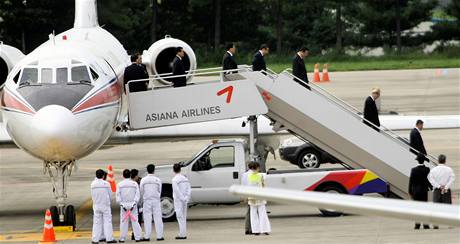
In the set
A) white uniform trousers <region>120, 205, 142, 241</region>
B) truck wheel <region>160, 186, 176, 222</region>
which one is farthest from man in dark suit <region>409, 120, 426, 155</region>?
white uniform trousers <region>120, 205, 142, 241</region>

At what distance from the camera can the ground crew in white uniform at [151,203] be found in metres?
18.0

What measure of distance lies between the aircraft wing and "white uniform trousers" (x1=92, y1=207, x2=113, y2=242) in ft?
37.6

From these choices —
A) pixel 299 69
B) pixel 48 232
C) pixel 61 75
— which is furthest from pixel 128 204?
pixel 299 69

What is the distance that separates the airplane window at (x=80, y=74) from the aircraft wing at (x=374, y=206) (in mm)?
13322

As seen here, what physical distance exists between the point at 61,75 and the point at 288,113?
4.40 metres

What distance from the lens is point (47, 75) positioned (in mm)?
19422

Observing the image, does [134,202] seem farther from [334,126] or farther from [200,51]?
[200,51]

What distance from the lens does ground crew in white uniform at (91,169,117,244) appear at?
1781cm

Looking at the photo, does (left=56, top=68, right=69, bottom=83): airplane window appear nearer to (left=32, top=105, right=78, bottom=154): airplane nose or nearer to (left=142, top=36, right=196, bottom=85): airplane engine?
(left=32, top=105, right=78, bottom=154): airplane nose

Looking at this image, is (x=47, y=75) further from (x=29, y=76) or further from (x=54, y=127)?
(x=54, y=127)

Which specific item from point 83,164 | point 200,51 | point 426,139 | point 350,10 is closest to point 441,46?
point 350,10

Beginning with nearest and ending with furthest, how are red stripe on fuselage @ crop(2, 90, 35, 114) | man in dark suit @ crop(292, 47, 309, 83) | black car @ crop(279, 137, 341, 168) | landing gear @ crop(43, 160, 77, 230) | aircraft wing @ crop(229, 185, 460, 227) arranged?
1. aircraft wing @ crop(229, 185, 460, 227)
2. red stripe on fuselage @ crop(2, 90, 35, 114)
3. landing gear @ crop(43, 160, 77, 230)
4. man in dark suit @ crop(292, 47, 309, 83)
5. black car @ crop(279, 137, 341, 168)

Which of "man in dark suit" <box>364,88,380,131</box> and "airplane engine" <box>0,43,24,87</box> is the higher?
"airplane engine" <box>0,43,24,87</box>

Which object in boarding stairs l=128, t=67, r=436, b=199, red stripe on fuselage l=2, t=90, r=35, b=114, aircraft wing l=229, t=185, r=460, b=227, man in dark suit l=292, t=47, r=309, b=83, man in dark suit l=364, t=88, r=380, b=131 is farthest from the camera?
man in dark suit l=292, t=47, r=309, b=83
